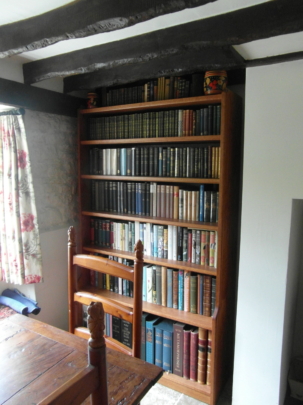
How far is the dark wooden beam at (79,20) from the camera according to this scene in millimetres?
1038

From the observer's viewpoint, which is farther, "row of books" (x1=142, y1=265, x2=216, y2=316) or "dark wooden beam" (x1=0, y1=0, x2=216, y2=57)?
"row of books" (x1=142, y1=265, x2=216, y2=316)

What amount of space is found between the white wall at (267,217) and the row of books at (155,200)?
31 cm

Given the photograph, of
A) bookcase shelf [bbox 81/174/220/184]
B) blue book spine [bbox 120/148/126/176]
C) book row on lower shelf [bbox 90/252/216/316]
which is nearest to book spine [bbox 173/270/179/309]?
book row on lower shelf [bbox 90/252/216/316]

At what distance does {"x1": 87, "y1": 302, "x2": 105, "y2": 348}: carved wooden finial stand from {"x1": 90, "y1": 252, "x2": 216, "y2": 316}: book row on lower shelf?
126 centimetres

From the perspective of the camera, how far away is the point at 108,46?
1629mm

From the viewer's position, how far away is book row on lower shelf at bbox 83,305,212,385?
1.90 m

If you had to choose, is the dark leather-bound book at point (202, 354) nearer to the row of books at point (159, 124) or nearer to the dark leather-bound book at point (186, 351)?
the dark leather-bound book at point (186, 351)

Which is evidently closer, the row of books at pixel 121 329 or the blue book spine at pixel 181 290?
the blue book spine at pixel 181 290

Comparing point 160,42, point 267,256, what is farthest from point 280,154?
point 160,42

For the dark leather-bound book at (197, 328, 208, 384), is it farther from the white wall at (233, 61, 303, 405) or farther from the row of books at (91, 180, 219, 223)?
the row of books at (91, 180, 219, 223)

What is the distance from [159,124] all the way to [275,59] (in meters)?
0.78

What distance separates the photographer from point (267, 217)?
1.59m

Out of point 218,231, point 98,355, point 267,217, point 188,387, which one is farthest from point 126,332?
point 98,355

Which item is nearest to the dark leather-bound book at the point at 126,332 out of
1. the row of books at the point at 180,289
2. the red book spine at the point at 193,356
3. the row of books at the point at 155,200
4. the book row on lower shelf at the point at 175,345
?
the book row on lower shelf at the point at 175,345
